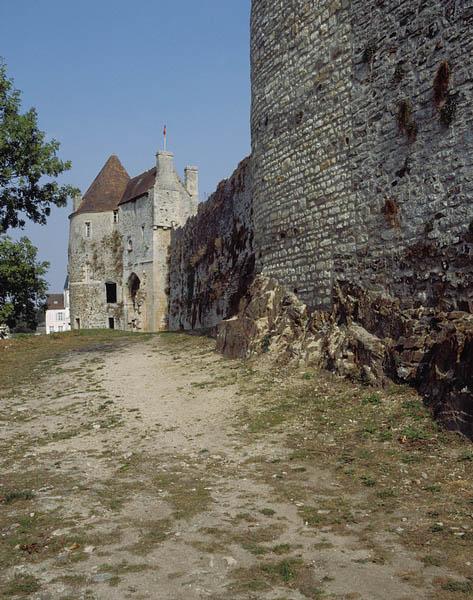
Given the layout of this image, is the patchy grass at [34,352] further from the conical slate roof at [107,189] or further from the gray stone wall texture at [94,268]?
the conical slate roof at [107,189]

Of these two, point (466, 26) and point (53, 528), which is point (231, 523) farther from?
point (466, 26)

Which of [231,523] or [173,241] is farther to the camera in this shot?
[173,241]

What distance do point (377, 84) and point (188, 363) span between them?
A: 28.0ft

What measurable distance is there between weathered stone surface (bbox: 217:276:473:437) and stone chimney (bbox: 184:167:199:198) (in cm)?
2730

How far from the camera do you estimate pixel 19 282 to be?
20.9m

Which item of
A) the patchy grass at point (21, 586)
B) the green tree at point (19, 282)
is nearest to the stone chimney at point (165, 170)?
the green tree at point (19, 282)

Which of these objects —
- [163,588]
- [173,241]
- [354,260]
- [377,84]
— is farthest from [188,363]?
[173,241]

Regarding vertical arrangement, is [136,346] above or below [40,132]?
below

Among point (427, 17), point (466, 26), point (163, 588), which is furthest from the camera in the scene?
point (427, 17)

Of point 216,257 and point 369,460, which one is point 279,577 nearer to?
point 369,460

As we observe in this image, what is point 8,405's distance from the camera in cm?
1360

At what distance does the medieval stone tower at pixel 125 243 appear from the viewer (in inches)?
1610

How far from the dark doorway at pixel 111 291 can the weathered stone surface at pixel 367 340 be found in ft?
101

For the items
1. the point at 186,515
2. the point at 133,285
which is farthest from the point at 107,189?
the point at 186,515
